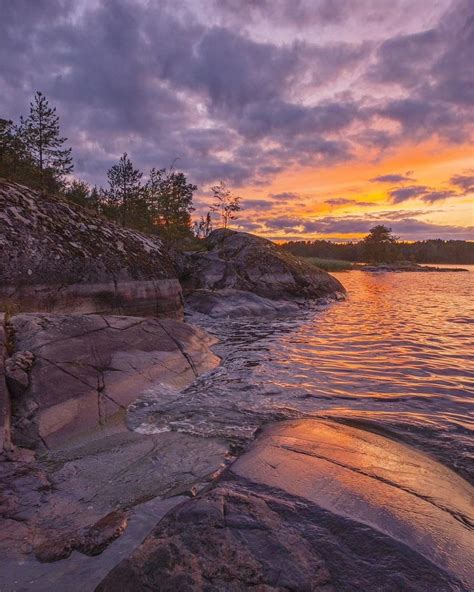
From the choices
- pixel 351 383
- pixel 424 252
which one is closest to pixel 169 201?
pixel 351 383

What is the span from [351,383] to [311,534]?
4.42 m

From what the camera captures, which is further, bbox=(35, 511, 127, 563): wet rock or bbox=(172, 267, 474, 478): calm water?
bbox=(172, 267, 474, 478): calm water

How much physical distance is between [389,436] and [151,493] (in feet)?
9.32

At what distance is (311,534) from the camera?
7.29 ft

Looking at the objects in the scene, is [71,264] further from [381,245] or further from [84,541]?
[381,245]

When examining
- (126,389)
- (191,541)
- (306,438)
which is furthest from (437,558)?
(126,389)

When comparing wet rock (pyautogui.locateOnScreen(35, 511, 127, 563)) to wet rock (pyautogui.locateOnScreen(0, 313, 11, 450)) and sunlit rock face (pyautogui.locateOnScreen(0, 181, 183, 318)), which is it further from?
sunlit rock face (pyautogui.locateOnScreen(0, 181, 183, 318))

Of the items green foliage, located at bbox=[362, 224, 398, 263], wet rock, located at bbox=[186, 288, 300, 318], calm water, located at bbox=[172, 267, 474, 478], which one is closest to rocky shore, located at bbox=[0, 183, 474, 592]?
calm water, located at bbox=[172, 267, 474, 478]

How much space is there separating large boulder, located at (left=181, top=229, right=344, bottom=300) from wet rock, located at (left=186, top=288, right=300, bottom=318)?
1592mm

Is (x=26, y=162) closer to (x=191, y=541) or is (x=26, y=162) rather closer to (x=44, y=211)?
(x=44, y=211)

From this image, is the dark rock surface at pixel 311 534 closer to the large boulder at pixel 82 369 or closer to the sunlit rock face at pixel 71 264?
the large boulder at pixel 82 369

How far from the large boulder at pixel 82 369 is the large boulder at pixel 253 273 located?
34.4 feet

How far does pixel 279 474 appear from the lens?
9.66 feet

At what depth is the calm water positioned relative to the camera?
→ 4.61m
